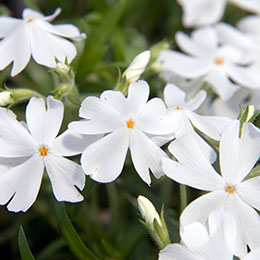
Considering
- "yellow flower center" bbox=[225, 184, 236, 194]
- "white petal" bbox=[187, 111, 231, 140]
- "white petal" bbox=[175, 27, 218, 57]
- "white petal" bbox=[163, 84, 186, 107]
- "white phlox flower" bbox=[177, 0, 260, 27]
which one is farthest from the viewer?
"white phlox flower" bbox=[177, 0, 260, 27]

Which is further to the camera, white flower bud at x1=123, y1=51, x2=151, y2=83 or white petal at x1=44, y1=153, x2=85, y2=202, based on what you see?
white flower bud at x1=123, y1=51, x2=151, y2=83

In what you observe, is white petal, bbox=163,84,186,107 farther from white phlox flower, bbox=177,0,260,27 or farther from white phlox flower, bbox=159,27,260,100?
white phlox flower, bbox=177,0,260,27

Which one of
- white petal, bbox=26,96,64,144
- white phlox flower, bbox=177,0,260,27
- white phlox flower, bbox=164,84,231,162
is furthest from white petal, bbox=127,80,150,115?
white phlox flower, bbox=177,0,260,27

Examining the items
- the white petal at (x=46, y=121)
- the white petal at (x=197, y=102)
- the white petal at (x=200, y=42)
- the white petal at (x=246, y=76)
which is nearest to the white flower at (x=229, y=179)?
the white petal at (x=197, y=102)

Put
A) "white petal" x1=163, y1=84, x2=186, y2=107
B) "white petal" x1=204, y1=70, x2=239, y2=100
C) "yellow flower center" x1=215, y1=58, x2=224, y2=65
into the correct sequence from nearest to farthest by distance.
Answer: "white petal" x1=163, y1=84, x2=186, y2=107 < "white petal" x1=204, y1=70, x2=239, y2=100 < "yellow flower center" x1=215, y1=58, x2=224, y2=65

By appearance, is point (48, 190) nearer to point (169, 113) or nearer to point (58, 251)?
point (58, 251)

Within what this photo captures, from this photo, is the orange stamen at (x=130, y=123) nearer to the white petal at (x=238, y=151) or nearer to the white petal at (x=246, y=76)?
the white petal at (x=238, y=151)
